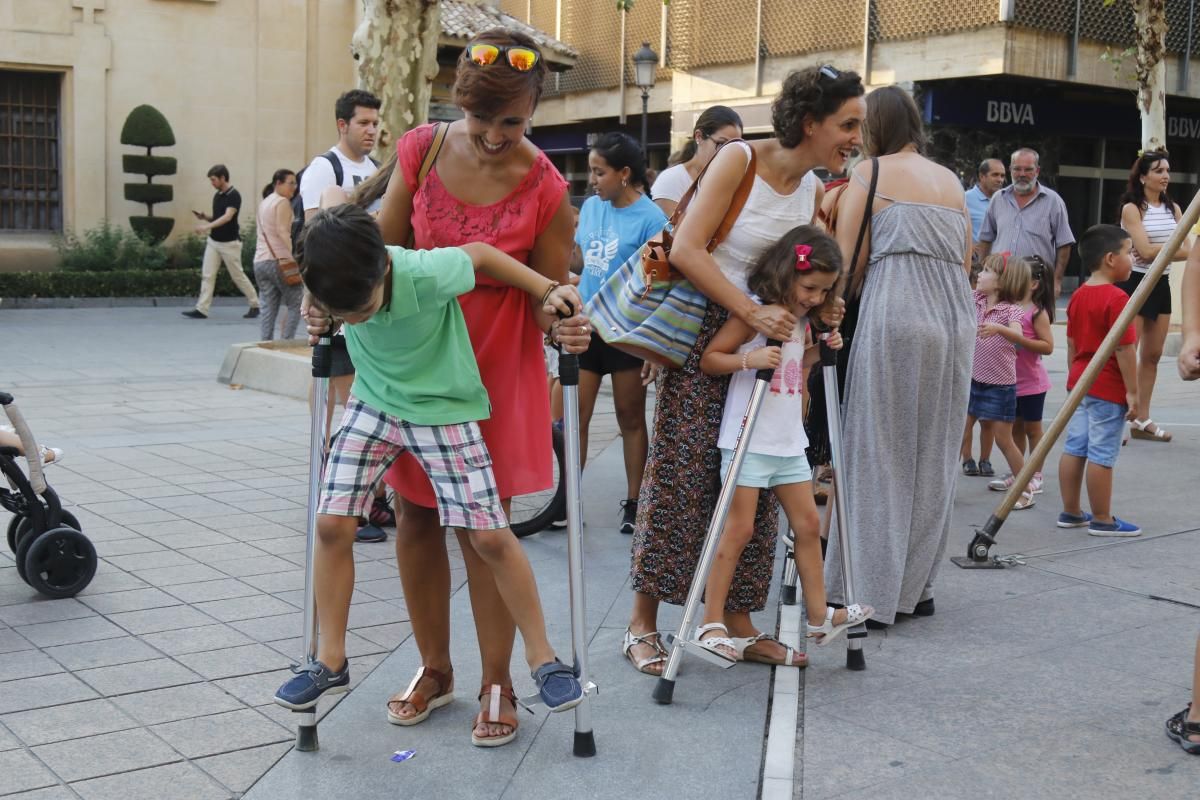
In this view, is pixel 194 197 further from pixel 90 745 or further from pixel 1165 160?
pixel 90 745

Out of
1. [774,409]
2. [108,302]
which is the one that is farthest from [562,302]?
[108,302]

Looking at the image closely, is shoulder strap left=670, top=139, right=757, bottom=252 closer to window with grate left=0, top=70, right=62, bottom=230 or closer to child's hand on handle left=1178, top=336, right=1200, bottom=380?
child's hand on handle left=1178, top=336, right=1200, bottom=380

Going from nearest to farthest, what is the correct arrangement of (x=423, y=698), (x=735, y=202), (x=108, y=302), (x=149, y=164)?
(x=423, y=698)
(x=735, y=202)
(x=108, y=302)
(x=149, y=164)

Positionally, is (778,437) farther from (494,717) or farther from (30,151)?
(30,151)

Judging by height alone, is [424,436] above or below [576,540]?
above

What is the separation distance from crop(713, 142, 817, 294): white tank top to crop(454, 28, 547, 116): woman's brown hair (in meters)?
0.94

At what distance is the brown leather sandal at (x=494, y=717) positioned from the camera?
3.67 m

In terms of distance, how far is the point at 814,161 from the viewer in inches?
168

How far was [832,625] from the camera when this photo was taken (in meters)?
4.20

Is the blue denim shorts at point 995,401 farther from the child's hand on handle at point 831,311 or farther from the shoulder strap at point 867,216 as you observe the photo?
the child's hand on handle at point 831,311

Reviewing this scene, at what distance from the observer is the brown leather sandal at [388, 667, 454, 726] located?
3.83m

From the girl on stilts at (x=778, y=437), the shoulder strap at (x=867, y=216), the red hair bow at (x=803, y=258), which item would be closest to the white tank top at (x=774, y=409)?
the girl on stilts at (x=778, y=437)

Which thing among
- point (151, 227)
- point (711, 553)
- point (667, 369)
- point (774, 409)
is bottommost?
point (711, 553)

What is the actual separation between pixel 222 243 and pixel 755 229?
14745mm
